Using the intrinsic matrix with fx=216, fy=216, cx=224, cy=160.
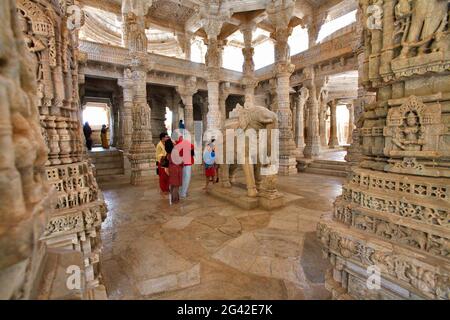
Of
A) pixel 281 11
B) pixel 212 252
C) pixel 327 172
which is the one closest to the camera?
pixel 212 252

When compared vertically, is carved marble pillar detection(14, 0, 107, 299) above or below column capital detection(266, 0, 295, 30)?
below

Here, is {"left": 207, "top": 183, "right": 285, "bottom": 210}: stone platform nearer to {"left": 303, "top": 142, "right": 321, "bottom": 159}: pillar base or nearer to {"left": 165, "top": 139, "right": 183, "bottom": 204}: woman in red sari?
{"left": 165, "top": 139, "right": 183, "bottom": 204}: woman in red sari

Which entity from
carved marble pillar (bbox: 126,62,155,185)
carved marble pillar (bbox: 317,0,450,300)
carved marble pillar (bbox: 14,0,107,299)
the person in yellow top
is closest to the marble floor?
carved marble pillar (bbox: 14,0,107,299)

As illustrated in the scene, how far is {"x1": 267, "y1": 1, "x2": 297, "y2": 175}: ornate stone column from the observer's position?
8.72 meters

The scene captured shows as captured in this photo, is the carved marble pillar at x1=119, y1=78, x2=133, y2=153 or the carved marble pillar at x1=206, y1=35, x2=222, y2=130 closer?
the carved marble pillar at x1=206, y1=35, x2=222, y2=130

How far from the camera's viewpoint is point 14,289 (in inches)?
28.3

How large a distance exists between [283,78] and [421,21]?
787 cm

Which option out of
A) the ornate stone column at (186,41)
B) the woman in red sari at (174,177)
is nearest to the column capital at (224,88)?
the ornate stone column at (186,41)

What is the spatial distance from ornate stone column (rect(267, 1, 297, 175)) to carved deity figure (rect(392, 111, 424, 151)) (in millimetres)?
7204

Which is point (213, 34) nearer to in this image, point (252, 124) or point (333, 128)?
point (252, 124)

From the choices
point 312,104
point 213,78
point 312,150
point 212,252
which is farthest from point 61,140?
point 312,104

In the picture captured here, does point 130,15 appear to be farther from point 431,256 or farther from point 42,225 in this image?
point 431,256

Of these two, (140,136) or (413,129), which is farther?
(140,136)

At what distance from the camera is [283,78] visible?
9.12 m
